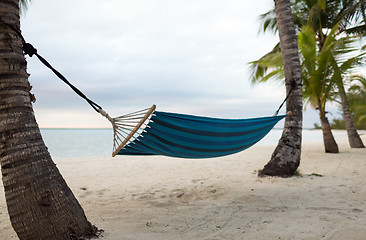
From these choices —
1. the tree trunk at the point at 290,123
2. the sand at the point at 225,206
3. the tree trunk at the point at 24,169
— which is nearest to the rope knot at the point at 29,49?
the tree trunk at the point at 24,169

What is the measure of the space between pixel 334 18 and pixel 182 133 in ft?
25.5

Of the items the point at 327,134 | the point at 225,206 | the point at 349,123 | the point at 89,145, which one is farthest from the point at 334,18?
the point at 89,145

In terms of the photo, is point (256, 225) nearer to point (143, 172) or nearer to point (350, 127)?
point (143, 172)

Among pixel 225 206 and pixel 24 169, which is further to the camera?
pixel 225 206

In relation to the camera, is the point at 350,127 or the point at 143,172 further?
the point at 350,127

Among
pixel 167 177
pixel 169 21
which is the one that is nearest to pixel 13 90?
pixel 167 177

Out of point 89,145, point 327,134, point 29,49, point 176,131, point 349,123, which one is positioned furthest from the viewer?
point 89,145

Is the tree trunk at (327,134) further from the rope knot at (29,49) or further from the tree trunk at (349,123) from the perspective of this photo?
the rope knot at (29,49)

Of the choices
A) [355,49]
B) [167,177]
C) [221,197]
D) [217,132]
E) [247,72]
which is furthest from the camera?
[247,72]

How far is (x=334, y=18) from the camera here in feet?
26.1

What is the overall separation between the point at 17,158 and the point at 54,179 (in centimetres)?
23

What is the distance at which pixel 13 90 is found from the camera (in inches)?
61.1

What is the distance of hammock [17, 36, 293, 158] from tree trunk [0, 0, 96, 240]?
0.78 feet

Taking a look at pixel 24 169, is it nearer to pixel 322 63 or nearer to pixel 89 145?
pixel 322 63
